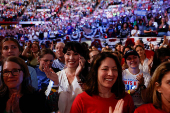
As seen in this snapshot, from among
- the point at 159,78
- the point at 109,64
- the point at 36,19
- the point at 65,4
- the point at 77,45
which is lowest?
the point at 159,78

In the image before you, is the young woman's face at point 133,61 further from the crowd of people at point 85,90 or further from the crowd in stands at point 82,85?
the crowd of people at point 85,90

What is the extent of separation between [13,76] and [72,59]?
0.88 meters

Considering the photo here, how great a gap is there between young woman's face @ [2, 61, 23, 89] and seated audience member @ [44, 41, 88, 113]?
1.18 ft

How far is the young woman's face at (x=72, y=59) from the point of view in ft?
6.94

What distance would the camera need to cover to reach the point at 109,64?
1575 mm

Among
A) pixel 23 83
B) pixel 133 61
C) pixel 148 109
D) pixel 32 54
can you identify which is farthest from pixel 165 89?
pixel 32 54

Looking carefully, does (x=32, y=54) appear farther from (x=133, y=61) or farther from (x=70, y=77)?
(x=133, y=61)

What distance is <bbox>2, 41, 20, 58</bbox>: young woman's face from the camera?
2.24 metres

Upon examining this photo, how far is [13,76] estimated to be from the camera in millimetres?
1388

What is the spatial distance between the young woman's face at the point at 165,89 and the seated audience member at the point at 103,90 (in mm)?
320

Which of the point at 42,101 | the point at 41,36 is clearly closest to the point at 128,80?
the point at 42,101

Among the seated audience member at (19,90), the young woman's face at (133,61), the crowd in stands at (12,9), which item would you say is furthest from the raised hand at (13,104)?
the crowd in stands at (12,9)

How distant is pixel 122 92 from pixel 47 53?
1.61 meters

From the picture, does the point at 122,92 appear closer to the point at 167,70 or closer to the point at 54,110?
the point at 167,70
